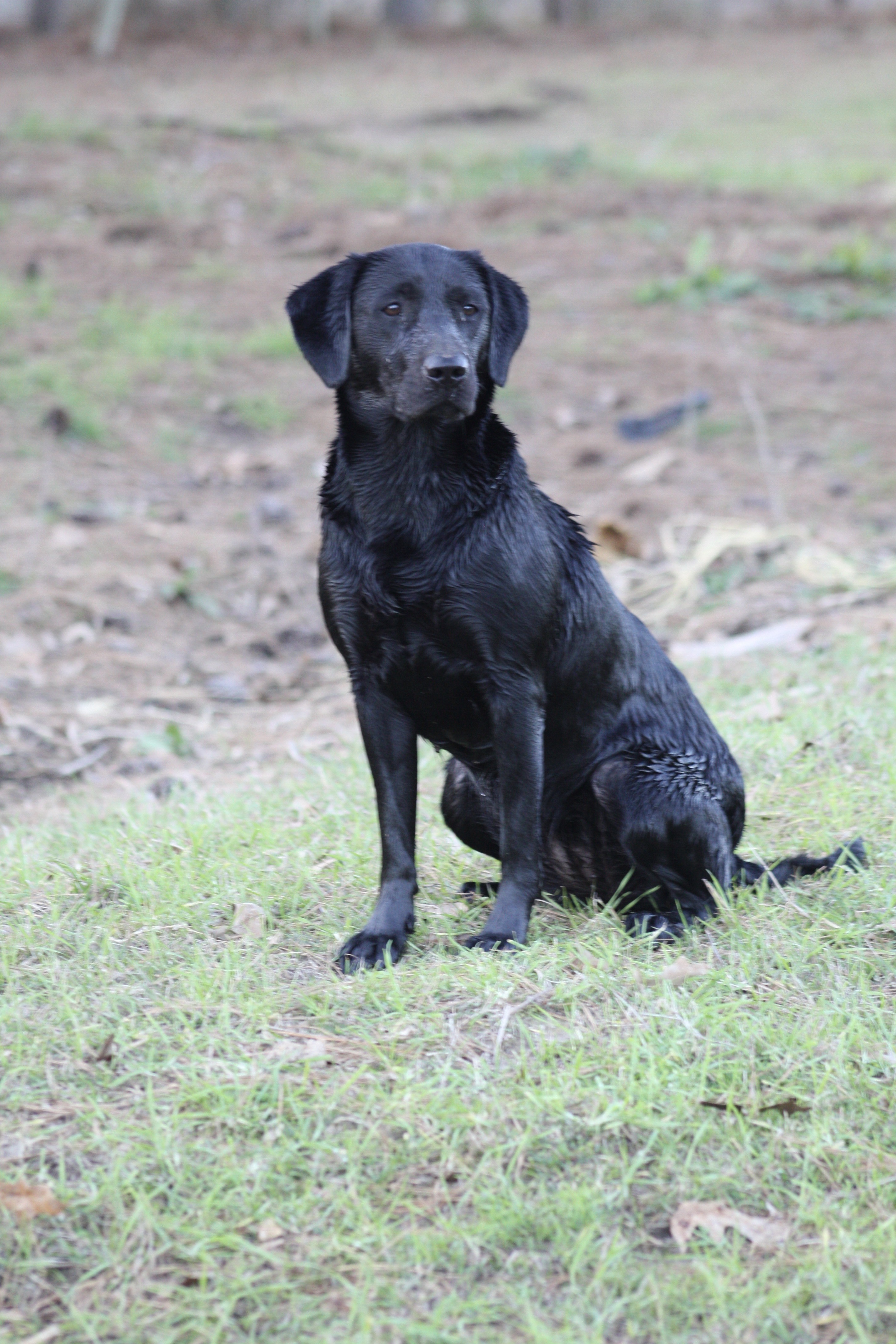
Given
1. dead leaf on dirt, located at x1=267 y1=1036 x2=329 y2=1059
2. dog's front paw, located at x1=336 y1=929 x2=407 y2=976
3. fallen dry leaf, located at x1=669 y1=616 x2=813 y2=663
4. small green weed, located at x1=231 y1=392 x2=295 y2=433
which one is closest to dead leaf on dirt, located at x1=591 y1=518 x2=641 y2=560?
fallen dry leaf, located at x1=669 y1=616 x2=813 y2=663

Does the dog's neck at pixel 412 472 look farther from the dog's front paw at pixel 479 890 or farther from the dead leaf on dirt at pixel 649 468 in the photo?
the dead leaf on dirt at pixel 649 468

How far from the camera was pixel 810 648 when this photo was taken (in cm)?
580

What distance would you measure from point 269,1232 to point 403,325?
1.91m

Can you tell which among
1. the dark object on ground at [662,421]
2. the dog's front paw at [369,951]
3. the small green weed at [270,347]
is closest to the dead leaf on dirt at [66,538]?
the small green weed at [270,347]

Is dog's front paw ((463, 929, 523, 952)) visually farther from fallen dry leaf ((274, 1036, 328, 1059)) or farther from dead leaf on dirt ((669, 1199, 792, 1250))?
dead leaf on dirt ((669, 1199, 792, 1250))

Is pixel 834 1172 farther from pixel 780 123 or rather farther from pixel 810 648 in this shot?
pixel 780 123

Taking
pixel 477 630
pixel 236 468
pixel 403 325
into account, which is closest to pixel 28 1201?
pixel 477 630

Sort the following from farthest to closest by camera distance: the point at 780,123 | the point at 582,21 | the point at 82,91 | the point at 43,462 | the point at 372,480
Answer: the point at 582,21 → the point at 780,123 → the point at 82,91 → the point at 43,462 → the point at 372,480

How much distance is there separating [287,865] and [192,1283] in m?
1.46

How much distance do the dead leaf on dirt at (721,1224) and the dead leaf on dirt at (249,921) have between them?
126 centimetres

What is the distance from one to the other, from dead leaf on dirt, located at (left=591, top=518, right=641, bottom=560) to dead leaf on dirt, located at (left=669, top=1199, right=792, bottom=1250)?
515 centimetres

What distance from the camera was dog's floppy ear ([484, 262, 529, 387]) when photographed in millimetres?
3229

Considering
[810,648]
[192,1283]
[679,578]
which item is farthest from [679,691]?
[679,578]

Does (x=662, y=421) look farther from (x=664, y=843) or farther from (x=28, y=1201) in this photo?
(x=28, y=1201)
